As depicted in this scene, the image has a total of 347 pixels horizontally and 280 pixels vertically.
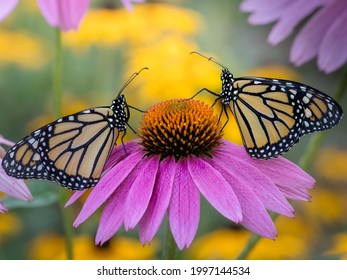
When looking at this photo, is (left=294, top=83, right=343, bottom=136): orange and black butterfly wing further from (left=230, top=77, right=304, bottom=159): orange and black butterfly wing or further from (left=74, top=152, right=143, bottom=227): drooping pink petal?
(left=74, top=152, right=143, bottom=227): drooping pink petal

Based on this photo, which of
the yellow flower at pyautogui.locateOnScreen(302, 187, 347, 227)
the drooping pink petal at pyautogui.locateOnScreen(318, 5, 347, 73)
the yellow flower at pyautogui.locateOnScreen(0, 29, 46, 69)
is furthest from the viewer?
the yellow flower at pyautogui.locateOnScreen(0, 29, 46, 69)

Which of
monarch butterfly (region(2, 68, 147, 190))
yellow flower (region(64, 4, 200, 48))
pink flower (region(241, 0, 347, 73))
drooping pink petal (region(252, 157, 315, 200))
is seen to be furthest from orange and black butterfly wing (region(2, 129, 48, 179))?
yellow flower (region(64, 4, 200, 48))

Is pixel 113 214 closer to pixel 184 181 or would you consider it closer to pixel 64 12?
pixel 184 181

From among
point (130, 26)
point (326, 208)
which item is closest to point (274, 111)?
point (130, 26)

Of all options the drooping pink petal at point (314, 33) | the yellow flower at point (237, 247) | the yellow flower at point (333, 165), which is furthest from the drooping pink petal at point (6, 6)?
the yellow flower at point (333, 165)

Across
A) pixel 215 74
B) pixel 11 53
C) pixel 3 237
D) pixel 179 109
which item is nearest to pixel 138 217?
pixel 179 109
